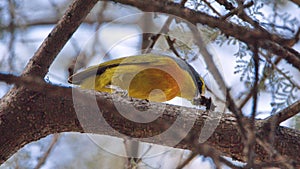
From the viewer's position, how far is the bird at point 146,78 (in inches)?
112

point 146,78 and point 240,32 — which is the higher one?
point 146,78

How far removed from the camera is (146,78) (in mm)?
2869

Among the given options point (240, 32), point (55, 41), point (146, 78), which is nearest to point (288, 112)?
point (240, 32)

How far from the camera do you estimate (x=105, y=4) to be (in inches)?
159

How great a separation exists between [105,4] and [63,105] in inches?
79.2

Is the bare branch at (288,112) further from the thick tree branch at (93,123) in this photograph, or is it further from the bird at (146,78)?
the bird at (146,78)

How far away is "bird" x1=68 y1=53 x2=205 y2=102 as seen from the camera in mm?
2834

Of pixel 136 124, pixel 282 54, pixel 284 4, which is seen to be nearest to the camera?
pixel 282 54

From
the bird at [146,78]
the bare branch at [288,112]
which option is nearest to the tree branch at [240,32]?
the bare branch at [288,112]

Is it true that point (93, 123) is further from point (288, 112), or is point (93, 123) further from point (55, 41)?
point (288, 112)

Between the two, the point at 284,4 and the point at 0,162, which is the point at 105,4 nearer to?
the point at 284,4

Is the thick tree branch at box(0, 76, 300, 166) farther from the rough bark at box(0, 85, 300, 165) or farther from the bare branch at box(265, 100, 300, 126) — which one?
the bare branch at box(265, 100, 300, 126)

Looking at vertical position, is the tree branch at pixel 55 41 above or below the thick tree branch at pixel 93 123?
above

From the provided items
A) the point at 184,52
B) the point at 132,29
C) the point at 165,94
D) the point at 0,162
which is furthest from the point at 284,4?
the point at 0,162
